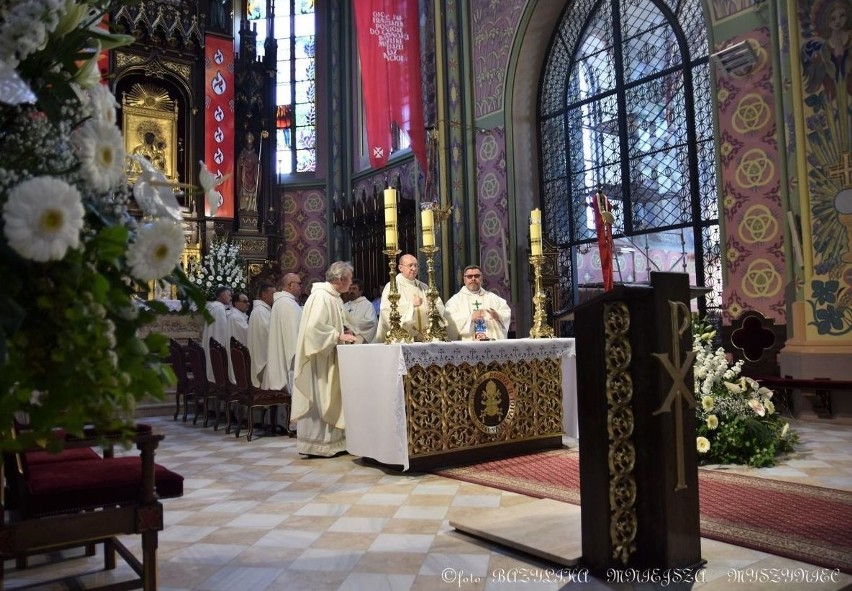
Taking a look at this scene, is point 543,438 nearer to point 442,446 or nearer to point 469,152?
point 442,446

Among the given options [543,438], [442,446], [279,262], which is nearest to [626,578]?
[442,446]

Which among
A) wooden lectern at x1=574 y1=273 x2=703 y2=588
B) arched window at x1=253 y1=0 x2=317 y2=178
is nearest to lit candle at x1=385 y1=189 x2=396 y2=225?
wooden lectern at x1=574 y1=273 x2=703 y2=588

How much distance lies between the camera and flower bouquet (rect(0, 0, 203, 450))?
1032mm

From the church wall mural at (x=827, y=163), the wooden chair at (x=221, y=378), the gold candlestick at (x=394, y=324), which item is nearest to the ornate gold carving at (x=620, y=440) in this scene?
the gold candlestick at (x=394, y=324)

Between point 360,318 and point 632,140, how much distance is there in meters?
5.12

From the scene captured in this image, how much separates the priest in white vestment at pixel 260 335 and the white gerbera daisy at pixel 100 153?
6066 millimetres

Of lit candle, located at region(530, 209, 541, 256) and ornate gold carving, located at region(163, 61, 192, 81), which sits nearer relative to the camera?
lit candle, located at region(530, 209, 541, 256)

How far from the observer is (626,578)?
8.50 ft

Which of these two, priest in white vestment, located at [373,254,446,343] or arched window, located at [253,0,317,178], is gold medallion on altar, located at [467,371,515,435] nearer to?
priest in white vestment, located at [373,254,446,343]

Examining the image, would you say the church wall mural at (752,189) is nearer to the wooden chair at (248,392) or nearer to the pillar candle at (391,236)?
the pillar candle at (391,236)

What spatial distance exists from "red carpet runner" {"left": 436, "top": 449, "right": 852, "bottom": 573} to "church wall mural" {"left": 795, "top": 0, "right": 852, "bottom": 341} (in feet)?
9.62

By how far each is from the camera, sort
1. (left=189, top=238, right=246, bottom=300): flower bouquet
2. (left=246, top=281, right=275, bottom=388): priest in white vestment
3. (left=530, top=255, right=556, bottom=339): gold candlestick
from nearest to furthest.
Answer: (left=530, top=255, right=556, bottom=339): gold candlestick → (left=246, top=281, right=275, bottom=388): priest in white vestment → (left=189, top=238, right=246, bottom=300): flower bouquet

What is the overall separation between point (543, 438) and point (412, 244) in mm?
6862

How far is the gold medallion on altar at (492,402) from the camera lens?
17.2 ft
